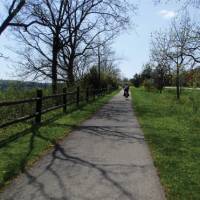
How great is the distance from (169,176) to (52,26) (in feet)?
101

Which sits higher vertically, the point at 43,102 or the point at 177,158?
the point at 43,102

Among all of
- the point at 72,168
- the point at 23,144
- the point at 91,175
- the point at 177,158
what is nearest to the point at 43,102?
the point at 23,144

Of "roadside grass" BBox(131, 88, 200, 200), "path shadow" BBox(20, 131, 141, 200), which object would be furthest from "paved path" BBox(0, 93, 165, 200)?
"roadside grass" BBox(131, 88, 200, 200)

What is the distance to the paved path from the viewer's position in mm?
6141

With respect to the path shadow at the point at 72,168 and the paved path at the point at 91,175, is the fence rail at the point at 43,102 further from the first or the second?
the path shadow at the point at 72,168

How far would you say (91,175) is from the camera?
24.1ft

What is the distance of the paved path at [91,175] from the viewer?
20.1 ft

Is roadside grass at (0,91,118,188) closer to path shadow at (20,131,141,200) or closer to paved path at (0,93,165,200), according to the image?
paved path at (0,93,165,200)

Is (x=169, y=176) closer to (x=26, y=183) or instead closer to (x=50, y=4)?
(x=26, y=183)

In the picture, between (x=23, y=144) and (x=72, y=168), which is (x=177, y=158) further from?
(x=23, y=144)

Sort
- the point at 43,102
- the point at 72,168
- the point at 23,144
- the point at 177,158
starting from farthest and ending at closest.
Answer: the point at 43,102
the point at 23,144
the point at 177,158
the point at 72,168

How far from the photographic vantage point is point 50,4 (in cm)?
3647

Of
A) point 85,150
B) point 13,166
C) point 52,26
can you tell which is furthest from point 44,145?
point 52,26

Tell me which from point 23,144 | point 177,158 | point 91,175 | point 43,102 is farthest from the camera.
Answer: point 43,102
